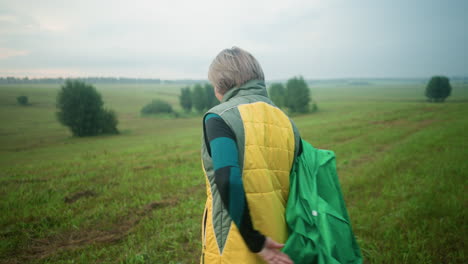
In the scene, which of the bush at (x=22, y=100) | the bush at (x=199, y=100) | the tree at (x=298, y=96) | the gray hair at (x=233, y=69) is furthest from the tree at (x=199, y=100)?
the gray hair at (x=233, y=69)

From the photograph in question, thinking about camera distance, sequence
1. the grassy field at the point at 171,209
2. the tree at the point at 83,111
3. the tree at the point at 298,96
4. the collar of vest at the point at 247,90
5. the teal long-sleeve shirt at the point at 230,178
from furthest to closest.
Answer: the tree at the point at 298,96 < the tree at the point at 83,111 < the grassy field at the point at 171,209 < the collar of vest at the point at 247,90 < the teal long-sleeve shirt at the point at 230,178

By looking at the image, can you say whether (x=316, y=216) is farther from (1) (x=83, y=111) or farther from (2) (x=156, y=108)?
(2) (x=156, y=108)

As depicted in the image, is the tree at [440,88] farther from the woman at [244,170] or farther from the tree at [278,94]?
the woman at [244,170]

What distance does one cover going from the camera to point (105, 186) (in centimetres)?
692

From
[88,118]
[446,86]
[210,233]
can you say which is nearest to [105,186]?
[210,233]

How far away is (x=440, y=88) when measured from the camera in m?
56.3

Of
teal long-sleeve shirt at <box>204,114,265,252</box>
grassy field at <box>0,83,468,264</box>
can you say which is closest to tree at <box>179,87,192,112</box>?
grassy field at <box>0,83,468,264</box>

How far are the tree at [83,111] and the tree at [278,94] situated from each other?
127 feet

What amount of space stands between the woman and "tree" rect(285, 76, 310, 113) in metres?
56.9

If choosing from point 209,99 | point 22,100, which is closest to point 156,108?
point 209,99

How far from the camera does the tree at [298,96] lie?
5606 cm

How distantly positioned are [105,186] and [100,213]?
2003 millimetres

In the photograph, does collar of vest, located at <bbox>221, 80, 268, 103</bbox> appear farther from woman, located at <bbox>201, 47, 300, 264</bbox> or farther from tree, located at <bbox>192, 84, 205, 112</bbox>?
tree, located at <bbox>192, 84, 205, 112</bbox>

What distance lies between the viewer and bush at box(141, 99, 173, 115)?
5711cm
